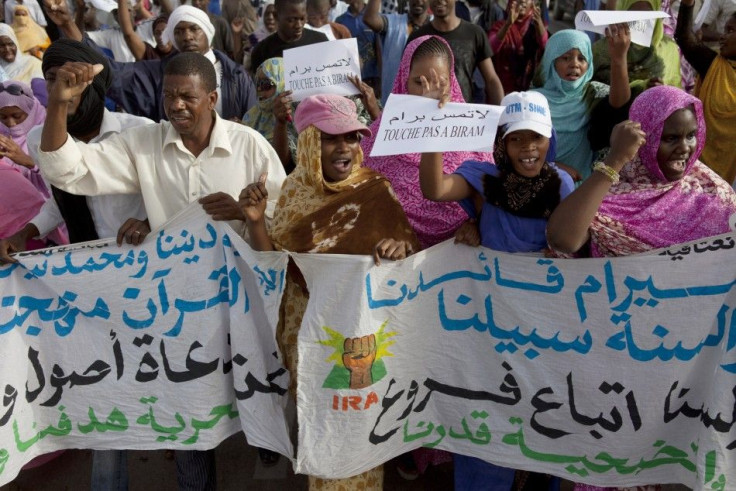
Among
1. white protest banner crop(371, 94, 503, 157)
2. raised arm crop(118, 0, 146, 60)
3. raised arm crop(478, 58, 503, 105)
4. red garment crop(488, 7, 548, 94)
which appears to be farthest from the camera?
red garment crop(488, 7, 548, 94)

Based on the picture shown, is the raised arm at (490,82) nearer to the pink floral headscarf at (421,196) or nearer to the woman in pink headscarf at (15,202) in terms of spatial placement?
the pink floral headscarf at (421,196)

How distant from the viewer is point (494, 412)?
281 cm

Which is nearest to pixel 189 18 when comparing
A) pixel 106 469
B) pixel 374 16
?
pixel 374 16

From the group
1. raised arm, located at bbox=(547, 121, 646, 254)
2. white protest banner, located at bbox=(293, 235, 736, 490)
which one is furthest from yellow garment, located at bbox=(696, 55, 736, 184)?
raised arm, located at bbox=(547, 121, 646, 254)

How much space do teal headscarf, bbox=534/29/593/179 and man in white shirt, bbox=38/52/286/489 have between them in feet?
5.71

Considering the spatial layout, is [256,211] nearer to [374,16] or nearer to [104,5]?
[104,5]

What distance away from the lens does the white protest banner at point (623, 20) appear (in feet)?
10.0

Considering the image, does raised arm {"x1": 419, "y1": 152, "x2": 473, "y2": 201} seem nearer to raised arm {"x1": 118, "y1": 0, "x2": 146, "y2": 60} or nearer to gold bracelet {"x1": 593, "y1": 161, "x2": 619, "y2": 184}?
gold bracelet {"x1": 593, "y1": 161, "x2": 619, "y2": 184}

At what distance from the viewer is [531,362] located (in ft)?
8.97

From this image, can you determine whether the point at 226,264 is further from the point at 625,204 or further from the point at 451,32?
the point at 451,32

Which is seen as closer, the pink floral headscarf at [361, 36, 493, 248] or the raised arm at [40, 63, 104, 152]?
the raised arm at [40, 63, 104, 152]

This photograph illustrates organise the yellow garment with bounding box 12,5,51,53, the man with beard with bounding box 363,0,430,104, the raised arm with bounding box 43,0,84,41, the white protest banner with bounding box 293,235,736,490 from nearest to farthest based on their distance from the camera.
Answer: the white protest banner with bounding box 293,235,736,490 → the raised arm with bounding box 43,0,84,41 → the man with beard with bounding box 363,0,430,104 → the yellow garment with bounding box 12,5,51,53

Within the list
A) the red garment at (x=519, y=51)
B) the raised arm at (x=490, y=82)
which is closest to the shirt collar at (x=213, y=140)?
the raised arm at (x=490, y=82)

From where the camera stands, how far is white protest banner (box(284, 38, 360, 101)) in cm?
381
